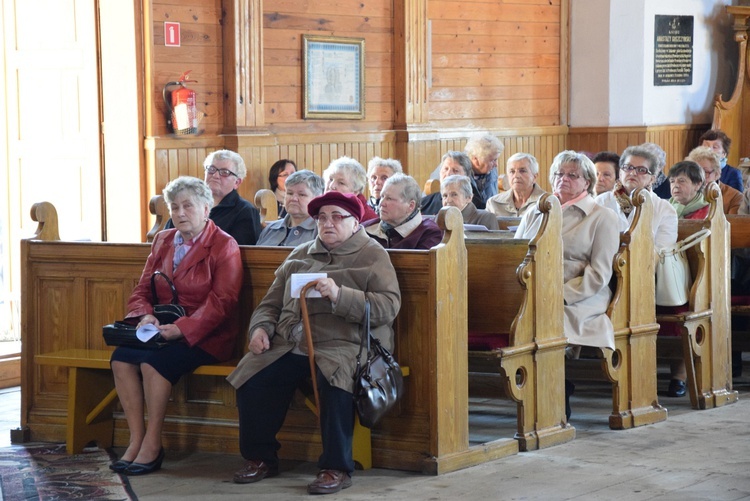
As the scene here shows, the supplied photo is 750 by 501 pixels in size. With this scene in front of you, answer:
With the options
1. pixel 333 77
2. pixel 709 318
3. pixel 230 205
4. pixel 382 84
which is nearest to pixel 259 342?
pixel 230 205

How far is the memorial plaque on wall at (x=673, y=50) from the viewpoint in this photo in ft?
36.6

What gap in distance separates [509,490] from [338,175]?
237 cm

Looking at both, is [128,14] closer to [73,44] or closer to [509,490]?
[73,44]

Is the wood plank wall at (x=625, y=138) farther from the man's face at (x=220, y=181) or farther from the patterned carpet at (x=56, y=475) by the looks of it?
the patterned carpet at (x=56, y=475)

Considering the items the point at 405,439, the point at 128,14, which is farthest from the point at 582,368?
the point at 128,14

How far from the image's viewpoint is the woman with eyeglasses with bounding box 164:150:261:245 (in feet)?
19.6

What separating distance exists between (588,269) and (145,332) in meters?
1.97

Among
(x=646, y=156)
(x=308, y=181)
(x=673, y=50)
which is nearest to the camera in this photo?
(x=308, y=181)

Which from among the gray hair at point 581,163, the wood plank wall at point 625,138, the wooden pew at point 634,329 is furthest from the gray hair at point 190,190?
the wood plank wall at point 625,138

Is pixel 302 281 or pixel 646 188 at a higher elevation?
pixel 646 188

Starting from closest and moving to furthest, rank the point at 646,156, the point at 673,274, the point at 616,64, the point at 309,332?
the point at 309,332 → the point at 673,274 → the point at 646,156 → the point at 616,64

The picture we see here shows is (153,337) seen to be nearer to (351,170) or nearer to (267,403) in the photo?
(267,403)

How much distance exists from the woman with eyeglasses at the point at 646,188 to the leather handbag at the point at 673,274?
5 cm

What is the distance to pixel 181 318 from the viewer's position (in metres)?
5.06
